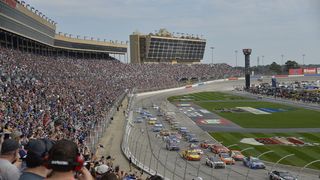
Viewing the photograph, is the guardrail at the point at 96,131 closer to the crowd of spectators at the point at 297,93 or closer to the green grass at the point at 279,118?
the green grass at the point at 279,118

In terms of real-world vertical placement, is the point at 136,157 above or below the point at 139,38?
below

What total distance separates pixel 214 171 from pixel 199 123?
110ft

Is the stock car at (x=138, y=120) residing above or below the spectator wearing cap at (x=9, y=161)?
below

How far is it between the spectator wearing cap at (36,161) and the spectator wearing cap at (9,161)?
0.42m

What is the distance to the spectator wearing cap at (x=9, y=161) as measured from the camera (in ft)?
20.9

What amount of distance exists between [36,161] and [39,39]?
268 ft

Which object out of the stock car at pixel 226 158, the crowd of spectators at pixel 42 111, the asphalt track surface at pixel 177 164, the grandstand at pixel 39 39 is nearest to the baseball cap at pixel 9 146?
the crowd of spectators at pixel 42 111

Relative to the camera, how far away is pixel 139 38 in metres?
161

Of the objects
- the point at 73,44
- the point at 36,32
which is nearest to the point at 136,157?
the point at 36,32

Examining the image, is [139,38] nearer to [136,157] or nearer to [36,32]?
[36,32]

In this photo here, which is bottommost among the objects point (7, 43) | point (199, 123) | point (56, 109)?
point (199, 123)

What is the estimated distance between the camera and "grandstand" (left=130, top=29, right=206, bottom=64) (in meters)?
161

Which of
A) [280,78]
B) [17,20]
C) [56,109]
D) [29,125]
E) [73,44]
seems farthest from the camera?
[280,78]

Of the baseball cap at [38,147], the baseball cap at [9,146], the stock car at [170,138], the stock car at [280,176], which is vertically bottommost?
the stock car at [170,138]
